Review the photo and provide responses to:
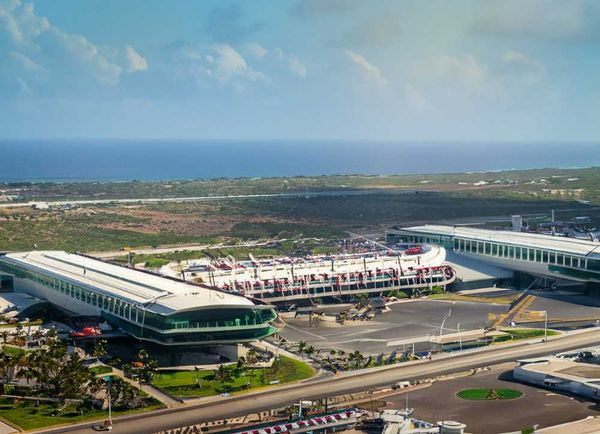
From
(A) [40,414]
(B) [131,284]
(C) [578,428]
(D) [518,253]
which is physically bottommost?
(C) [578,428]

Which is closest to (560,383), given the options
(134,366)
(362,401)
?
(362,401)

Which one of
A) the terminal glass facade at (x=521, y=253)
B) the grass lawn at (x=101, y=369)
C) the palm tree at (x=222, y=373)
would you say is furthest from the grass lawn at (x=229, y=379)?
the terminal glass facade at (x=521, y=253)

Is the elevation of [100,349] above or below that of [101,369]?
above

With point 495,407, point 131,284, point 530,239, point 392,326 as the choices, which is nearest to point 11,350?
point 131,284

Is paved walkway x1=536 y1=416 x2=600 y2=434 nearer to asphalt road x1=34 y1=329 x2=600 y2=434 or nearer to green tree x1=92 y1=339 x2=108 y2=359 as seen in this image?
asphalt road x1=34 y1=329 x2=600 y2=434

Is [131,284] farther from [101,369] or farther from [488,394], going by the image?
[488,394]

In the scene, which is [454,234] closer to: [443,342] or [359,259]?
[359,259]
